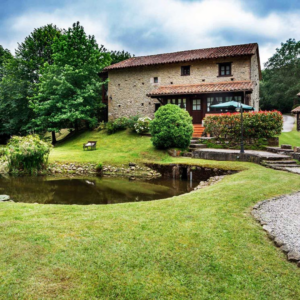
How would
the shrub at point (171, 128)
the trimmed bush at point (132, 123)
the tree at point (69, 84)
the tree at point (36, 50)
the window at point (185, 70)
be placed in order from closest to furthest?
1. the shrub at point (171, 128)
2. the trimmed bush at point (132, 123)
3. the tree at point (69, 84)
4. the window at point (185, 70)
5. the tree at point (36, 50)

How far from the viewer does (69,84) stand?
2220 cm

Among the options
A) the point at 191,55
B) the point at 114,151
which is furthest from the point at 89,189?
the point at 191,55

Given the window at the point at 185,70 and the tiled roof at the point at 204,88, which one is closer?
the tiled roof at the point at 204,88

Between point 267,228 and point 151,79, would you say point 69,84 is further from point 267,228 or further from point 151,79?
point 267,228

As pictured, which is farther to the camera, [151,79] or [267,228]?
[151,79]

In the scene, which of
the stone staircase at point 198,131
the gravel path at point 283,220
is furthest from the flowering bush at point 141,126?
the gravel path at point 283,220

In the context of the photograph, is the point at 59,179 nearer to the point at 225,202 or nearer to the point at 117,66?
the point at 225,202

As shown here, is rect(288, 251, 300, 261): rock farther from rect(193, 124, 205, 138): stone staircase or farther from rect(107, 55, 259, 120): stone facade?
rect(107, 55, 259, 120): stone facade

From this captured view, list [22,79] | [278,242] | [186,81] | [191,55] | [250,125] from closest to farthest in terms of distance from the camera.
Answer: [278,242], [250,125], [186,81], [191,55], [22,79]

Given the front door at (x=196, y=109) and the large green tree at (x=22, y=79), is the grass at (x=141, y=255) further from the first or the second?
the large green tree at (x=22, y=79)

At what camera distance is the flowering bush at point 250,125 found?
14570 mm

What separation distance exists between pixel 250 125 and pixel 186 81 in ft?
34.6

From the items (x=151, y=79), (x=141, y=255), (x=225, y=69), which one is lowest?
(x=141, y=255)

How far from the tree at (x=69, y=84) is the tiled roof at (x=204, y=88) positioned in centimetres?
605
